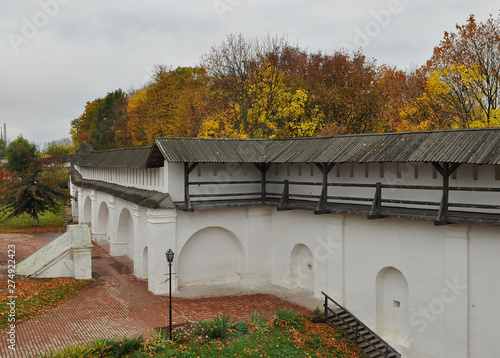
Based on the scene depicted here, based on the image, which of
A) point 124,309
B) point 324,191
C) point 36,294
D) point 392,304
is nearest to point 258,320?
point 392,304

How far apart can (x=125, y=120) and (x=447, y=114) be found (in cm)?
3851

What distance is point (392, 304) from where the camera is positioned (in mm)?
15133

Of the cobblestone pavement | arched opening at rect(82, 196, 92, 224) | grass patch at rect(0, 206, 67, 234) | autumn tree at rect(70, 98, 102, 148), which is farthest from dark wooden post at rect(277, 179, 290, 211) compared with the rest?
autumn tree at rect(70, 98, 102, 148)

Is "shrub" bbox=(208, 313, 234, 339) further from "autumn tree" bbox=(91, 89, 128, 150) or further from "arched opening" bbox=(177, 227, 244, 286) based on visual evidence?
"autumn tree" bbox=(91, 89, 128, 150)

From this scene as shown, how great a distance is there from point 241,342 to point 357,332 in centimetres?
410

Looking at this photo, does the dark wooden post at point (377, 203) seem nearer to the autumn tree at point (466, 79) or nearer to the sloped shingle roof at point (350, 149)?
the sloped shingle roof at point (350, 149)

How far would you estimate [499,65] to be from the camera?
76.2 ft

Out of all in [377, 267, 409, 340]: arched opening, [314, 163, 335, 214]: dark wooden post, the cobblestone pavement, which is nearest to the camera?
the cobblestone pavement

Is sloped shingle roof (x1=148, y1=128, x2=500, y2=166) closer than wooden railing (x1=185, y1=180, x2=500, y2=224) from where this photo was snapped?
Yes

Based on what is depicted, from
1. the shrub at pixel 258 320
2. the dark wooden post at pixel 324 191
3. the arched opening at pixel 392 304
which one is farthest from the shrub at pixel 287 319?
the dark wooden post at pixel 324 191

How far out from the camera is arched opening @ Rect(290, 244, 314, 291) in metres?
18.5

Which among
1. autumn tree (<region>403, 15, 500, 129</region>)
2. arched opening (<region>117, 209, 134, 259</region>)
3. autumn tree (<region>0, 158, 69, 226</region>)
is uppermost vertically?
autumn tree (<region>403, 15, 500, 129</region>)

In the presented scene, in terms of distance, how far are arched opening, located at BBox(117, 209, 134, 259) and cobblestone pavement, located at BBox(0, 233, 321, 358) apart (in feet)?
10.7

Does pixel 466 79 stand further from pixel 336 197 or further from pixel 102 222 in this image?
pixel 102 222
